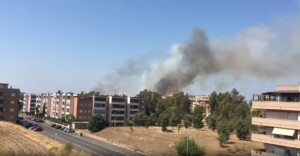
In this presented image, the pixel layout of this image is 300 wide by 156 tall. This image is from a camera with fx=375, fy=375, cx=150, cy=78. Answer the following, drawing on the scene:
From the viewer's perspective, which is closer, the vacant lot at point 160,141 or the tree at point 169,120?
the vacant lot at point 160,141

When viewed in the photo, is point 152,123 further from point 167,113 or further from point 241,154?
point 241,154

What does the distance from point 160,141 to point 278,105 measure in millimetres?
34334

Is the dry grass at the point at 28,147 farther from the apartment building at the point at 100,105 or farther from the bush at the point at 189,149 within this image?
the apartment building at the point at 100,105

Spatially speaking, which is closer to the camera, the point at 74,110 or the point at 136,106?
the point at 74,110

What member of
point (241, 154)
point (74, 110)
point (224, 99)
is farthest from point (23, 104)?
point (241, 154)

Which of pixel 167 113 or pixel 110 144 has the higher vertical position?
pixel 167 113

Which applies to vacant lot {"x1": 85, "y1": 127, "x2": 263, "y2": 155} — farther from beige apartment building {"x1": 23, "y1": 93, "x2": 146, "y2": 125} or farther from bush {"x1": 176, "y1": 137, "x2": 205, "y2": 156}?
beige apartment building {"x1": 23, "y1": 93, "x2": 146, "y2": 125}

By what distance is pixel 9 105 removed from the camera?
91.1 m

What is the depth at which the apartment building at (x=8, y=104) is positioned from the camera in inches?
3561

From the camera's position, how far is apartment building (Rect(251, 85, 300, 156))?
123 feet

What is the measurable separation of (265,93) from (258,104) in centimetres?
161

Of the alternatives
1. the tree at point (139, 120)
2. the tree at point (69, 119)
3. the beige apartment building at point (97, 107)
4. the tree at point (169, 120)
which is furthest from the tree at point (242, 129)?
the tree at point (69, 119)

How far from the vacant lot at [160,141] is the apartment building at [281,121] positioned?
17.1 m

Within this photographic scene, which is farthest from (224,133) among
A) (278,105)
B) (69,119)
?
(69,119)
